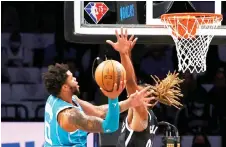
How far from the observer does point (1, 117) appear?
24.2ft

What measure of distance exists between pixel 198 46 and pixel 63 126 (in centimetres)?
197

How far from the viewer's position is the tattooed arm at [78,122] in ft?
13.8

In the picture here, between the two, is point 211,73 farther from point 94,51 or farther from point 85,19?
point 85,19

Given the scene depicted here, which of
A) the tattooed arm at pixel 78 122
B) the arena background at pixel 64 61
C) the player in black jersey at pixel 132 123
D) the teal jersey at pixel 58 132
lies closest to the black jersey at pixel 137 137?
the player in black jersey at pixel 132 123

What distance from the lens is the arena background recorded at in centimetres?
746

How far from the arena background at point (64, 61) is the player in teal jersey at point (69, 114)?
2.91m

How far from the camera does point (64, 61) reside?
753 centimetres

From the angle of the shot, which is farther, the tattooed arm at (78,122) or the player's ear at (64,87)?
the player's ear at (64,87)

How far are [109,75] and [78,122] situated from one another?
1.29 ft

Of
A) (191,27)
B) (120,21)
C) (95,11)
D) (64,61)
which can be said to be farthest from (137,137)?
(64,61)

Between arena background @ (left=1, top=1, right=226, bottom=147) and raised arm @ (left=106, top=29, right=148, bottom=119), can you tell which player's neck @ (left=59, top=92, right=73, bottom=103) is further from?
arena background @ (left=1, top=1, right=226, bottom=147)

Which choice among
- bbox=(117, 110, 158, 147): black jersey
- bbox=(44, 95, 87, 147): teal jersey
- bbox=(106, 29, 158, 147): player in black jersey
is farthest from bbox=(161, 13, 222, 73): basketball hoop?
bbox=(44, 95, 87, 147): teal jersey

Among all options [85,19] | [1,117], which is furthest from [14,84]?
[85,19]

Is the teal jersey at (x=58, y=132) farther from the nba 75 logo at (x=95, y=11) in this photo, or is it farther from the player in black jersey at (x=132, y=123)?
the nba 75 logo at (x=95, y=11)
